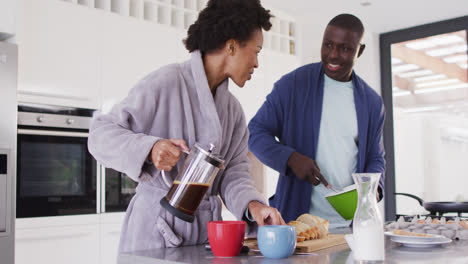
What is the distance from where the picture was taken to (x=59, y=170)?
2977 mm

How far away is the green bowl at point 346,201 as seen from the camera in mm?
1758

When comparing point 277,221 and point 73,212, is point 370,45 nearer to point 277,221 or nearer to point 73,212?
point 73,212

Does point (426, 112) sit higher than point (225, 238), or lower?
higher

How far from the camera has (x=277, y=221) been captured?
4.61 ft

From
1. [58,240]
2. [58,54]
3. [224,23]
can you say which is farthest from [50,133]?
[224,23]

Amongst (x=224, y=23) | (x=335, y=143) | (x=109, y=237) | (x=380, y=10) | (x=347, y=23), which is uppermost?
(x=380, y=10)

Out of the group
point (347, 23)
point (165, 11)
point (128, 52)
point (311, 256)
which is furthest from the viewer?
point (165, 11)

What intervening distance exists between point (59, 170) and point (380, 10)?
3231 mm

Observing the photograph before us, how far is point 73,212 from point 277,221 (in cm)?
193

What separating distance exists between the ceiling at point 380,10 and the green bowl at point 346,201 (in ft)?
9.56

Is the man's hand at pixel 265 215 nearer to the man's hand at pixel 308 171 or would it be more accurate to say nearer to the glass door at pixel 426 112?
the man's hand at pixel 308 171

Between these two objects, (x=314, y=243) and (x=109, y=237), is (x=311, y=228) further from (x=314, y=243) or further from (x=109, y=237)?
(x=109, y=237)

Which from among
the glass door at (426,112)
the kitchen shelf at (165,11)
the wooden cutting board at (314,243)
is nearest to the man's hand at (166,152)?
the wooden cutting board at (314,243)

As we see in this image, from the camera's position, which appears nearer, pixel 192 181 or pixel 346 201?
pixel 192 181
